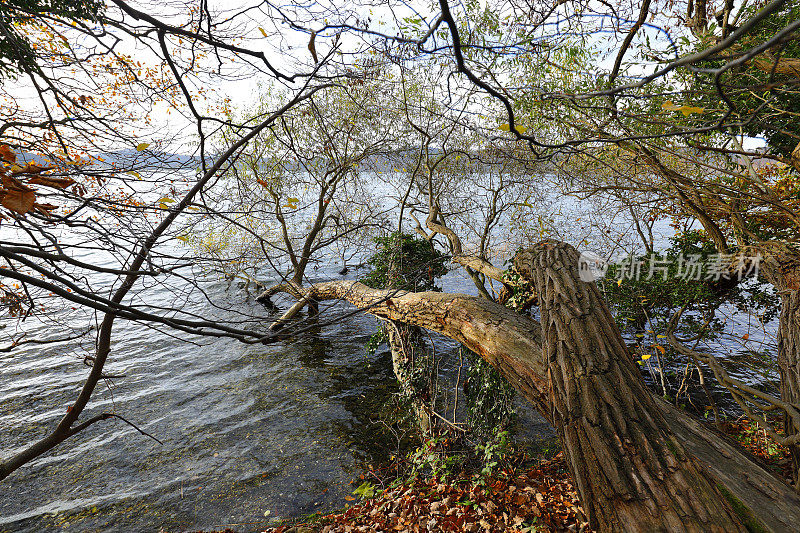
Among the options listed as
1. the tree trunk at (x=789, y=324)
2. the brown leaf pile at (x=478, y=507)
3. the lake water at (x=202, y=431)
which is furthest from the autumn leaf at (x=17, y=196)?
the tree trunk at (x=789, y=324)

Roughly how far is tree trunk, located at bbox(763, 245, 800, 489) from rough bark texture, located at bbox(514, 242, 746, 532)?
6.64 ft

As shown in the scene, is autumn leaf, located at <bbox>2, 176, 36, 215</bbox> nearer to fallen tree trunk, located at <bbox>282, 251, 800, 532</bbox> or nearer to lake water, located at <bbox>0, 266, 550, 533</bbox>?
fallen tree trunk, located at <bbox>282, 251, 800, 532</bbox>

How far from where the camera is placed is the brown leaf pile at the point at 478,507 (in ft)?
11.2

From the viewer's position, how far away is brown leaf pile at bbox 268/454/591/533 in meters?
3.41

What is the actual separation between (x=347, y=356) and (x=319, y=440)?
3131mm

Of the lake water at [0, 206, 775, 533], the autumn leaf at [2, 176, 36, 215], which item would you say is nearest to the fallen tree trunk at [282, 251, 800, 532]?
the autumn leaf at [2, 176, 36, 215]

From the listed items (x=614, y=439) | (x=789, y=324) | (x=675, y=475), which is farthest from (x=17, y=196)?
(x=789, y=324)

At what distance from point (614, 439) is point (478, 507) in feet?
6.80

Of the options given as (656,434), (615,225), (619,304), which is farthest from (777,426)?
(615,225)

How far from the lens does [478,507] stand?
3.71 meters

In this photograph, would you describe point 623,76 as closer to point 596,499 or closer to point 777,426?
point 596,499

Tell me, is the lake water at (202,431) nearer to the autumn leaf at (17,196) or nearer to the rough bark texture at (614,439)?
the autumn leaf at (17,196)

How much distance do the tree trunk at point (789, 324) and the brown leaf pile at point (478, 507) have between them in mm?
1912

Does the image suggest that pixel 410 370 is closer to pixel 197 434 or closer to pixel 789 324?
pixel 197 434
